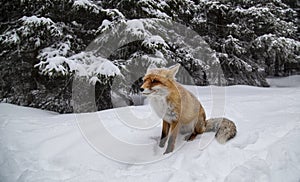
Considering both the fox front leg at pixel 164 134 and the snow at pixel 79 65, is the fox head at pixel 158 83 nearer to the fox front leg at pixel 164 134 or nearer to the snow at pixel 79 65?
the fox front leg at pixel 164 134

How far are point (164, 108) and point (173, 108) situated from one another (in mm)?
107

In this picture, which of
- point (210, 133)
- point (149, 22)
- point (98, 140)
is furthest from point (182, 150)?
point (149, 22)

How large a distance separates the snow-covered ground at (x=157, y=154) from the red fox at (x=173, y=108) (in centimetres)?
14

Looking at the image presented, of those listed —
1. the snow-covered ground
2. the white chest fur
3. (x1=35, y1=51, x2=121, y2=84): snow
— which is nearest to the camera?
the snow-covered ground

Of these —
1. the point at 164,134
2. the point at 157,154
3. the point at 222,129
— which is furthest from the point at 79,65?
the point at 222,129

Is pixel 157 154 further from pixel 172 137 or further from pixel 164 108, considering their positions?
pixel 164 108

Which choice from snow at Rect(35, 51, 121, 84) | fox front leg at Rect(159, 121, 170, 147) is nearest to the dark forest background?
snow at Rect(35, 51, 121, 84)

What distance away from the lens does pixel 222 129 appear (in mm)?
2613

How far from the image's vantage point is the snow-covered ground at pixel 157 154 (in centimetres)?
205

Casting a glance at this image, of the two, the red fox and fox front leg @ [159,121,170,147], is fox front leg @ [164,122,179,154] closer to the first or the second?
the red fox

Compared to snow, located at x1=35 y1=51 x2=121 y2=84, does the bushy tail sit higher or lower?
lower

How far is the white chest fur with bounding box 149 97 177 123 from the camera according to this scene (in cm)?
246

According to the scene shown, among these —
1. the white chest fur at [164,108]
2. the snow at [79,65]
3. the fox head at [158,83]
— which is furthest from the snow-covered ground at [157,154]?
the snow at [79,65]

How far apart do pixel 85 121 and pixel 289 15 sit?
11.8m
